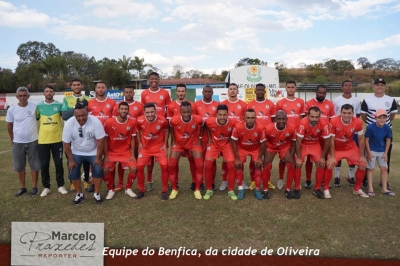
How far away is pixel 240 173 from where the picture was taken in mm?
5641

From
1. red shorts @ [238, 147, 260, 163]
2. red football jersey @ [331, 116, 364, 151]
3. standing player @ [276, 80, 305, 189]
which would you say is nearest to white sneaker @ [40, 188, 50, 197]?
red shorts @ [238, 147, 260, 163]

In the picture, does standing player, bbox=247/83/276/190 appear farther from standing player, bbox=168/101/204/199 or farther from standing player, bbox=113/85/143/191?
standing player, bbox=113/85/143/191

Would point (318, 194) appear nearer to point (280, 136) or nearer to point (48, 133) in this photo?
point (280, 136)

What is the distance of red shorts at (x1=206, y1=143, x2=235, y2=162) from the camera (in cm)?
568

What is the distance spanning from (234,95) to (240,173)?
1.59 m

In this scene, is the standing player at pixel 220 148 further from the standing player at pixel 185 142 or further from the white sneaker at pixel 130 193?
the white sneaker at pixel 130 193

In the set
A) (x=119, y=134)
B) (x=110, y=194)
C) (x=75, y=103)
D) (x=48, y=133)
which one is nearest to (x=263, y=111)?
(x=119, y=134)

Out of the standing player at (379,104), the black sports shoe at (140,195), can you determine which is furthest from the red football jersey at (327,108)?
the black sports shoe at (140,195)

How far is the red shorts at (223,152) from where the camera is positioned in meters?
5.68

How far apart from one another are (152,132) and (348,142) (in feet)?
11.9

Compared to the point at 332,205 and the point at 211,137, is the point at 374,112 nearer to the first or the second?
the point at 332,205

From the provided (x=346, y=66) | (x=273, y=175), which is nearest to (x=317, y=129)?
(x=273, y=175)

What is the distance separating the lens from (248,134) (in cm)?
556

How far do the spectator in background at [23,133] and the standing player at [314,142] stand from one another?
4826 millimetres
